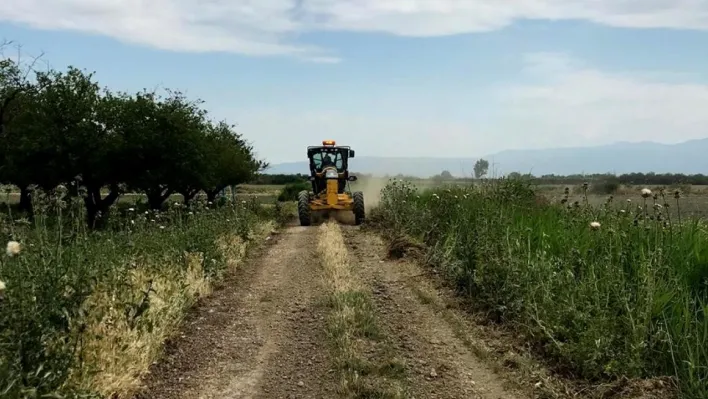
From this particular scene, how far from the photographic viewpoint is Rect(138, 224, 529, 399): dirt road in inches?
218

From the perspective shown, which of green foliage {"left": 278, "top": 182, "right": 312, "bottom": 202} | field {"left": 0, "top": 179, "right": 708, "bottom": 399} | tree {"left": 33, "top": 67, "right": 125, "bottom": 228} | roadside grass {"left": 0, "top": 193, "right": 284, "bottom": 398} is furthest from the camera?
green foliage {"left": 278, "top": 182, "right": 312, "bottom": 202}

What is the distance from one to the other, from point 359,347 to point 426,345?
0.70m

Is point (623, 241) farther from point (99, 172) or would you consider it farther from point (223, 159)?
point (223, 159)

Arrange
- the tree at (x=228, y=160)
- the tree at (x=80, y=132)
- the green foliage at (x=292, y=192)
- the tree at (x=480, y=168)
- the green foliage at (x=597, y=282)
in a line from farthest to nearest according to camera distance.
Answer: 1. the green foliage at (x=292, y=192)
2. the tree at (x=228, y=160)
3. the tree at (x=80, y=132)
4. the tree at (x=480, y=168)
5. the green foliage at (x=597, y=282)

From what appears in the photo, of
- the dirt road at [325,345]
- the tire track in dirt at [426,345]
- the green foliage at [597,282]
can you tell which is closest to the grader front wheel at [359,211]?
the tire track in dirt at [426,345]

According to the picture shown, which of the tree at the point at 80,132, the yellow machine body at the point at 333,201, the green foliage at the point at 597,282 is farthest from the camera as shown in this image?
the tree at the point at 80,132

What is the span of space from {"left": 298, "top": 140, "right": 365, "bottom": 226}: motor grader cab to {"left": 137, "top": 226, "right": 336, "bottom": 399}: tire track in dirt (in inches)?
431

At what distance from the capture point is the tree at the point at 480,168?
13641 mm

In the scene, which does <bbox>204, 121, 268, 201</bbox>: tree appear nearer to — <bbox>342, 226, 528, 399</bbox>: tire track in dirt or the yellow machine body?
the yellow machine body

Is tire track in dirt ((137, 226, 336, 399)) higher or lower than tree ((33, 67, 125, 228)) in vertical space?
lower

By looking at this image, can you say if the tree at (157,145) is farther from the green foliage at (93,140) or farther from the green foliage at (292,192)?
the green foliage at (292,192)

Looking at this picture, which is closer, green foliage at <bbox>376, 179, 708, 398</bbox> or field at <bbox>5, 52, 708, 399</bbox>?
field at <bbox>5, 52, 708, 399</bbox>

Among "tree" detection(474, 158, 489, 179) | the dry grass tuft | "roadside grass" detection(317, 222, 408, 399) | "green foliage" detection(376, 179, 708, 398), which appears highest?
"tree" detection(474, 158, 489, 179)

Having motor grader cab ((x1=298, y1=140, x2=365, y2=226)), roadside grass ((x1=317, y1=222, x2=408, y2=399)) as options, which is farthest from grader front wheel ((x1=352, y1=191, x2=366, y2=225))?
roadside grass ((x1=317, y1=222, x2=408, y2=399))
